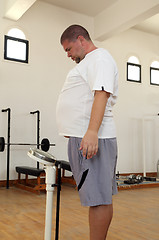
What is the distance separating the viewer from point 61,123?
143 cm

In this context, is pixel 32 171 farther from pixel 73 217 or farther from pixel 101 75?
pixel 101 75

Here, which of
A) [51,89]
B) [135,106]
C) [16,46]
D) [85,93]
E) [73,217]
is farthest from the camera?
[135,106]

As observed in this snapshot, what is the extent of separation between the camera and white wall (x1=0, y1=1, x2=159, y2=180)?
4887mm

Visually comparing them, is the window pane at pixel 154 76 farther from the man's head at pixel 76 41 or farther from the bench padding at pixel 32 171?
the man's head at pixel 76 41

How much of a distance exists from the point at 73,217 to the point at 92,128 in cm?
166

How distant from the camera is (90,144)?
4.06 feet

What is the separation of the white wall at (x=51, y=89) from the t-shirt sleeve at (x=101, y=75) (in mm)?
3690

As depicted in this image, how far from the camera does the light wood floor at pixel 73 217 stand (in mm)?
2119

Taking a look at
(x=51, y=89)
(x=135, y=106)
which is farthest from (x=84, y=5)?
(x=135, y=106)

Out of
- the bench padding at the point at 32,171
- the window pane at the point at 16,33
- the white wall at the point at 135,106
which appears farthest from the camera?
the white wall at the point at 135,106

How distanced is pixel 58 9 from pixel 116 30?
1.23m

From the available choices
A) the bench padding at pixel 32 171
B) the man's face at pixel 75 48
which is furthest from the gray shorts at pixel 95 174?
the bench padding at pixel 32 171

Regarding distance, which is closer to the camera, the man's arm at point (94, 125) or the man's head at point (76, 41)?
the man's arm at point (94, 125)

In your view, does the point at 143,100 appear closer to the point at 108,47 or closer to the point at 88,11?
the point at 108,47
